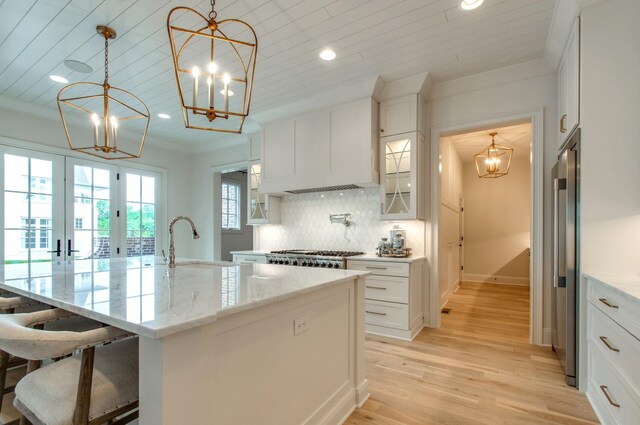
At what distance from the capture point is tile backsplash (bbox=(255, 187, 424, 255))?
13.2 ft

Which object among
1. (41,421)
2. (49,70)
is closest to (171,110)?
(49,70)

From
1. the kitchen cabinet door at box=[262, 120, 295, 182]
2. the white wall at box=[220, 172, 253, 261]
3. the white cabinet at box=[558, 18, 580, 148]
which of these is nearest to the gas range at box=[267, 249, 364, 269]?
the kitchen cabinet door at box=[262, 120, 295, 182]

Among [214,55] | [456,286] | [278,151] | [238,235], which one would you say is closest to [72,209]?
[278,151]

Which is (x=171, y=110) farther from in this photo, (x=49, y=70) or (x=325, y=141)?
(x=325, y=141)

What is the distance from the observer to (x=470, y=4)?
2340mm

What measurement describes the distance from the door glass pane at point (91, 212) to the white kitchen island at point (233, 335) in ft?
9.16

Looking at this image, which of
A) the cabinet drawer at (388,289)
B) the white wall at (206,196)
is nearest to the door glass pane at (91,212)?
the white wall at (206,196)

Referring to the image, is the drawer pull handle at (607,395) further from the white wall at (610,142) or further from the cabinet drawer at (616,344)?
the white wall at (610,142)

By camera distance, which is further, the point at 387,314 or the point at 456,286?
the point at 456,286

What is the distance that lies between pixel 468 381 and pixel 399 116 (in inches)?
106

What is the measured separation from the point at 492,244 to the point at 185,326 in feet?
24.2

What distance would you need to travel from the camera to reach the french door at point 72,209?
4.02 metres

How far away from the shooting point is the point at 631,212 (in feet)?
7.01

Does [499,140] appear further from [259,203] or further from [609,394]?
[609,394]
